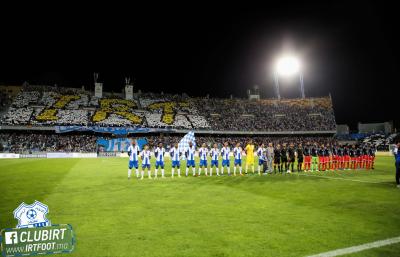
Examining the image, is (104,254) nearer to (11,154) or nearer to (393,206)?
(393,206)

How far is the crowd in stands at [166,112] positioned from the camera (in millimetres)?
52281

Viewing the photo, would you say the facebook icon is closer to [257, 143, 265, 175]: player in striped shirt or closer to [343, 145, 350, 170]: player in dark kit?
[257, 143, 265, 175]: player in striped shirt

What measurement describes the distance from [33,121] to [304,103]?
56633 mm

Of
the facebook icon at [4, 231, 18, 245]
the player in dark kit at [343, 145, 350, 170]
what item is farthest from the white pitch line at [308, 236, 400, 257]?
the player in dark kit at [343, 145, 350, 170]

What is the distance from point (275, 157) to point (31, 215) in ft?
62.9

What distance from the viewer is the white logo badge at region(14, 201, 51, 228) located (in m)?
4.67

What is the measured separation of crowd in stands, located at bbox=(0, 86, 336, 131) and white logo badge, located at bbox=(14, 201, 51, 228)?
49748mm

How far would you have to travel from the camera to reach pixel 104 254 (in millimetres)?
5836

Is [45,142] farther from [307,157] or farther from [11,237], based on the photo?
[11,237]

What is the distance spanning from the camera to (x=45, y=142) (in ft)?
157

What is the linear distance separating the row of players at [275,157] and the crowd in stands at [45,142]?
30045mm

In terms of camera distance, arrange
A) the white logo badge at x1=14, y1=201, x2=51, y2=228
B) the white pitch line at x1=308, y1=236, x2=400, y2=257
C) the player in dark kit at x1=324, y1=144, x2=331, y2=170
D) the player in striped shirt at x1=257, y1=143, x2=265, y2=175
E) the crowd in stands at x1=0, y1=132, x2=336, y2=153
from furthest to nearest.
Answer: the crowd in stands at x1=0, y1=132, x2=336, y2=153 → the player in dark kit at x1=324, y1=144, x2=331, y2=170 → the player in striped shirt at x1=257, y1=143, x2=265, y2=175 → the white pitch line at x1=308, y1=236, x2=400, y2=257 → the white logo badge at x1=14, y1=201, x2=51, y2=228

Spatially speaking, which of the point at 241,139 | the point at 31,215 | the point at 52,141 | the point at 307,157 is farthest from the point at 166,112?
the point at 31,215

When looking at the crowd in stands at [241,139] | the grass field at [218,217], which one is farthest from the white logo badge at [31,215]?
the crowd in stands at [241,139]
